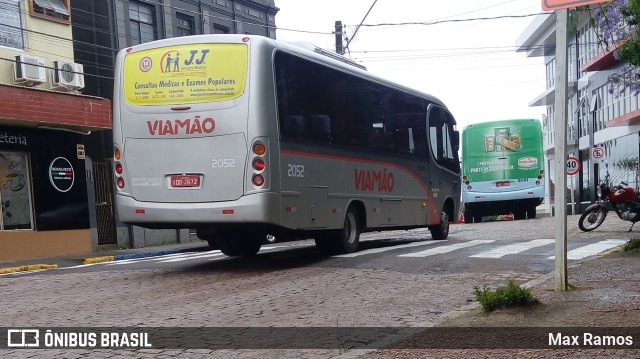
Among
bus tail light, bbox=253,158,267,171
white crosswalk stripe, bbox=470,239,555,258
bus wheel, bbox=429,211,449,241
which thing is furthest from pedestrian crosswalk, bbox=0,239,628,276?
bus tail light, bbox=253,158,267,171

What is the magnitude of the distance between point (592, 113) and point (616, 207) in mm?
20603

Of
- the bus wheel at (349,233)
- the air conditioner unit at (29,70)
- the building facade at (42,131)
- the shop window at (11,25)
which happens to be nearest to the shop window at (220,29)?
the building facade at (42,131)

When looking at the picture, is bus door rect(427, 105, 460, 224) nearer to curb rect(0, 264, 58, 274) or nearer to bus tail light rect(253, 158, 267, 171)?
bus tail light rect(253, 158, 267, 171)

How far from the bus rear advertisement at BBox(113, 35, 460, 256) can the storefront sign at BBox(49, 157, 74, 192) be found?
347 inches

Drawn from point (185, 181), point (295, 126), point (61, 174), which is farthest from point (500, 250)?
point (61, 174)

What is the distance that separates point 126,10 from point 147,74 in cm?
1369

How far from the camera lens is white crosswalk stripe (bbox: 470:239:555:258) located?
11.8m

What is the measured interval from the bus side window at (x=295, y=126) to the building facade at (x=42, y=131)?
29.5ft

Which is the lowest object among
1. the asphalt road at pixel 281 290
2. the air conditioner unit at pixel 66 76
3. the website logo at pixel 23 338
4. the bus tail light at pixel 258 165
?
the asphalt road at pixel 281 290

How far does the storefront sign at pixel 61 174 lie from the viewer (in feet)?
62.8

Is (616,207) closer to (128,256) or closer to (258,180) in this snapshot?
(258,180)

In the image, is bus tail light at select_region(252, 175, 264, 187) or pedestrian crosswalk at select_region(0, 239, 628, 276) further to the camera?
pedestrian crosswalk at select_region(0, 239, 628, 276)

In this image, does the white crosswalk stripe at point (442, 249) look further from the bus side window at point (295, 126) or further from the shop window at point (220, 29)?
the shop window at point (220, 29)

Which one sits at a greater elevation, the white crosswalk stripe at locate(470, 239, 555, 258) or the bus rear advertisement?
the bus rear advertisement
